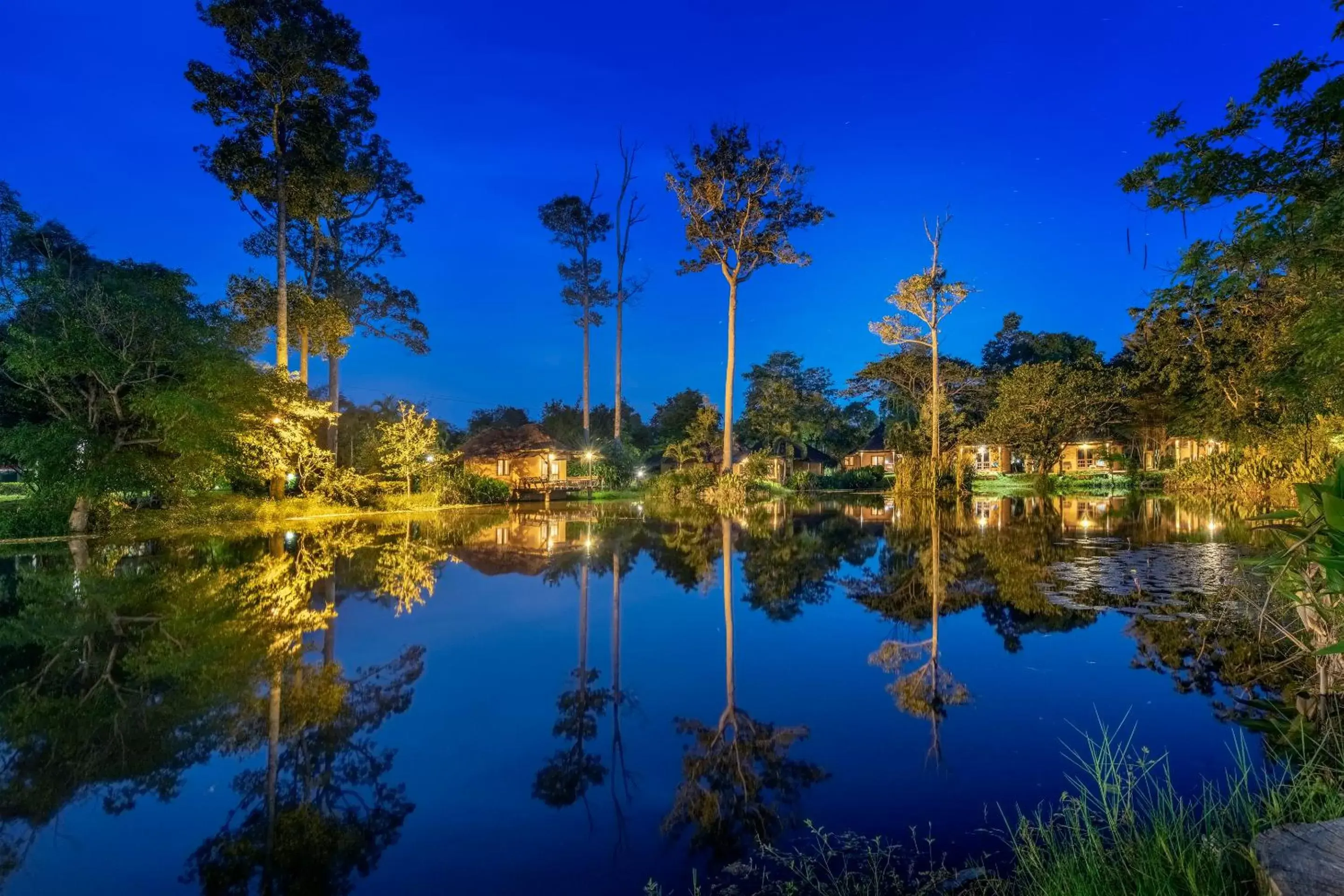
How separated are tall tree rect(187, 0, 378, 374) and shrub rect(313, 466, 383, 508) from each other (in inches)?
136

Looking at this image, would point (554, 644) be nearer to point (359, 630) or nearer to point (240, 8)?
point (359, 630)

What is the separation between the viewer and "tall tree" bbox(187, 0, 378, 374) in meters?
18.6

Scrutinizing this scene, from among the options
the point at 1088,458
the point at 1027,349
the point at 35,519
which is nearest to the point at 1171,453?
the point at 1088,458

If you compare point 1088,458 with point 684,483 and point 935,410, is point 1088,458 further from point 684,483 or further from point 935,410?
point 684,483

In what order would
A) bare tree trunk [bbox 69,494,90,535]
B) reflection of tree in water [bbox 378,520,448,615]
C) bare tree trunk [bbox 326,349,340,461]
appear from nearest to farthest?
reflection of tree in water [bbox 378,520,448,615]
bare tree trunk [bbox 69,494,90,535]
bare tree trunk [bbox 326,349,340,461]

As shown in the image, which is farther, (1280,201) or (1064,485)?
(1064,485)

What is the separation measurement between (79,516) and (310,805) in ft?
49.7

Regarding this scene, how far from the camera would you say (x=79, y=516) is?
13.8m

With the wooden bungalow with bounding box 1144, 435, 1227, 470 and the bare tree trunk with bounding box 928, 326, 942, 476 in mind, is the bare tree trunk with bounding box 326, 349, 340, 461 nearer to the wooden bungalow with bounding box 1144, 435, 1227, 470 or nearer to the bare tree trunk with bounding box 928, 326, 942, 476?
the bare tree trunk with bounding box 928, 326, 942, 476

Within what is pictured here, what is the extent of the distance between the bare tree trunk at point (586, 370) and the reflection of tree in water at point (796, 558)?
16416 mm

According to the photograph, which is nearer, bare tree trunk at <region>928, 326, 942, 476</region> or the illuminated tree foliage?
the illuminated tree foliage

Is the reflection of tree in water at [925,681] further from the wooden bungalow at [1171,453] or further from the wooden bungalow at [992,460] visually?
the wooden bungalow at [1171,453]

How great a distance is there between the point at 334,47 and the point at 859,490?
94.2 ft

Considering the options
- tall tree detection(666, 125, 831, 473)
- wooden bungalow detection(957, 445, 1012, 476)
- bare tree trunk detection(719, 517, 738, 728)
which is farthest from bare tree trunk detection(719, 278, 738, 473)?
wooden bungalow detection(957, 445, 1012, 476)
